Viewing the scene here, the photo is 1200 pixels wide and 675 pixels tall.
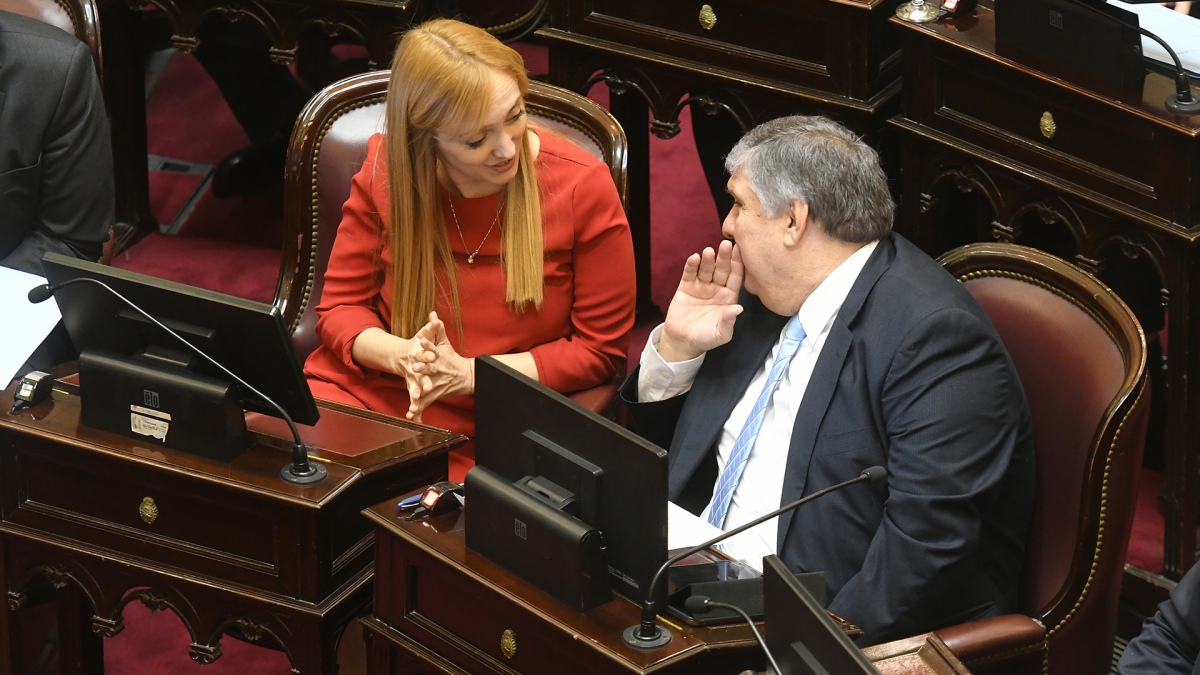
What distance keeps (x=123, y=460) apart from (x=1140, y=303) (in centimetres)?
207

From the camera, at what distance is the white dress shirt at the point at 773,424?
2.48 m

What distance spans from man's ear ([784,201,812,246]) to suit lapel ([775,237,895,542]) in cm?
11

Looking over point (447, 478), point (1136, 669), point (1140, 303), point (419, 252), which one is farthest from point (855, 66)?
point (1136, 669)

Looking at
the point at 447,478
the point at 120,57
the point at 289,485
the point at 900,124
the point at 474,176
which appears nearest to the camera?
the point at 289,485

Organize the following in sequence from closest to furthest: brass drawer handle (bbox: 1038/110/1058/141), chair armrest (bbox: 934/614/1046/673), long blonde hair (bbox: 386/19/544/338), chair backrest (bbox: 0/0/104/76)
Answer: chair armrest (bbox: 934/614/1046/673)
long blonde hair (bbox: 386/19/544/338)
brass drawer handle (bbox: 1038/110/1058/141)
chair backrest (bbox: 0/0/104/76)

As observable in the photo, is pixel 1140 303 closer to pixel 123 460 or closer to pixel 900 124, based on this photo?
pixel 900 124

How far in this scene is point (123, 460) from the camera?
238 centimetres

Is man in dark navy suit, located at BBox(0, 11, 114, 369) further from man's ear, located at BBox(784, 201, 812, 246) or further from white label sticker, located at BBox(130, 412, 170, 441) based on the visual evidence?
man's ear, located at BBox(784, 201, 812, 246)


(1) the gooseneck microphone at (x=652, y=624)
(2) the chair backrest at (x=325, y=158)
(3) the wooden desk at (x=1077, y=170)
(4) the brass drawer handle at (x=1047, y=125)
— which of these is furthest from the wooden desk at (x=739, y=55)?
(1) the gooseneck microphone at (x=652, y=624)

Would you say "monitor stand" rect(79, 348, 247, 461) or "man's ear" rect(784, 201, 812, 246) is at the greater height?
"man's ear" rect(784, 201, 812, 246)

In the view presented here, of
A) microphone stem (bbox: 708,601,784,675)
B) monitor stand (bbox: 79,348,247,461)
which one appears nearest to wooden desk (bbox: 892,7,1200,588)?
microphone stem (bbox: 708,601,784,675)

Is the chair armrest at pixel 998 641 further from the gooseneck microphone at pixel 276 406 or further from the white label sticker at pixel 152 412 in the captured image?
the white label sticker at pixel 152 412

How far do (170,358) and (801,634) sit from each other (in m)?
1.10

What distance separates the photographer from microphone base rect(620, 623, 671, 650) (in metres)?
1.97
